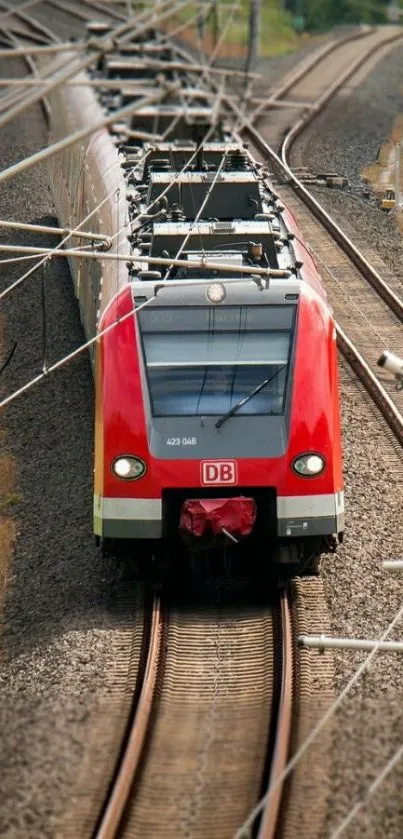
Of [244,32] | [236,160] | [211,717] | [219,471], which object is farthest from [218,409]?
[244,32]

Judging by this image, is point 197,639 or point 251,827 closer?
point 251,827

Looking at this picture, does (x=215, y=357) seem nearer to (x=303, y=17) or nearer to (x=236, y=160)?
(x=236, y=160)

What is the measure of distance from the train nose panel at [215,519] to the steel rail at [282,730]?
84cm

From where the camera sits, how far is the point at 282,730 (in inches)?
435

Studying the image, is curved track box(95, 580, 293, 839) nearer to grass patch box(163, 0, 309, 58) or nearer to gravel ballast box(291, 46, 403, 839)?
gravel ballast box(291, 46, 403, 839)

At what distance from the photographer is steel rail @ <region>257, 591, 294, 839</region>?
9.65 m

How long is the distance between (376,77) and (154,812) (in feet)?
134

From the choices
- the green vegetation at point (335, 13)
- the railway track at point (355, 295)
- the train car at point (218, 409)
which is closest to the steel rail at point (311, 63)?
the green vegetation at point (335, 13)

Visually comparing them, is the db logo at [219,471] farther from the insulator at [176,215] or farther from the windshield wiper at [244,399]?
the insulator at [176,215]

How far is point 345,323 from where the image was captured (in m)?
23.0

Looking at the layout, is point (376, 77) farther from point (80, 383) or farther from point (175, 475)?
point (175, 475)

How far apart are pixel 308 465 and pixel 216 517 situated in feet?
3.05

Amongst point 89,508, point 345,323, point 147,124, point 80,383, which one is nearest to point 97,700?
point 89,508

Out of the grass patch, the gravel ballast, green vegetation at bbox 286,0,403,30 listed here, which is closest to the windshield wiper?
the gravel ballast
